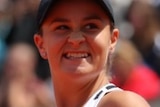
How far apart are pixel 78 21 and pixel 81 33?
0.06 metres

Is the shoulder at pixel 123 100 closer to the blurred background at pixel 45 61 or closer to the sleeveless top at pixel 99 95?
the sleeveless top at pixel 99 95

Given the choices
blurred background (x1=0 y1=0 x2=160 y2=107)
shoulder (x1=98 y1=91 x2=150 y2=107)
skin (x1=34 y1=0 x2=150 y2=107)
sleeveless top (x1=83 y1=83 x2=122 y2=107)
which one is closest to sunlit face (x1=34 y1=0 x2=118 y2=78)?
skin (x1=34 y1=0 x2=150 y2=107)

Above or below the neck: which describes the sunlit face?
above

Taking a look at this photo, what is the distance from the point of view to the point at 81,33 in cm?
269

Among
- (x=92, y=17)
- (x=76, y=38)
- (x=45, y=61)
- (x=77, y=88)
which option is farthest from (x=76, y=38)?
(x=45, y=61)

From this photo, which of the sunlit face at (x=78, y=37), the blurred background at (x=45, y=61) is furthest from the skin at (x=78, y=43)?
the blurred background at (x=45, y=61)

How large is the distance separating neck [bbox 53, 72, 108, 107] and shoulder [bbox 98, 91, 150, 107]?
0.25 metres

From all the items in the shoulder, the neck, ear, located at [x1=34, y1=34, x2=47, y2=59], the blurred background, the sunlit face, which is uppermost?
the sunlit face

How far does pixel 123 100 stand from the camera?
247 centimetres

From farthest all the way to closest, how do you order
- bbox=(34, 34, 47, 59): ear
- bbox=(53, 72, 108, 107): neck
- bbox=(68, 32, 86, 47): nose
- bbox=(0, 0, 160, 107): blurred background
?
1. bbox=(0, 0, 160, 107): blurred background
2. bbox=(34, 34, 47, 59): ear
3. bbox=(53, 72, 108, 107): neck
4. bbox=(68, 32, 86, 47): nose

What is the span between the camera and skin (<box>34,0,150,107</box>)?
2705 mm

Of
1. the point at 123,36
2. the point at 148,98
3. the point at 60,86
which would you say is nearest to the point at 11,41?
the point at 123,36

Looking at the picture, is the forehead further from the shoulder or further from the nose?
the shoulder

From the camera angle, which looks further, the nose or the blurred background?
the blurred background
